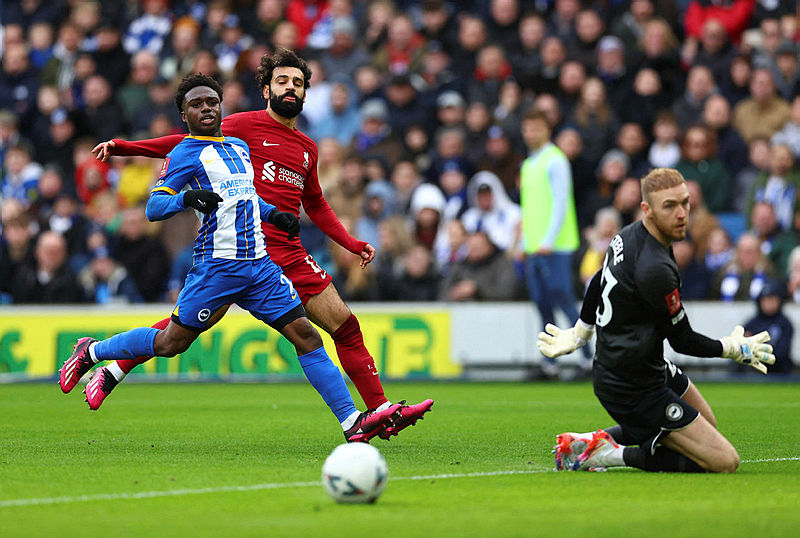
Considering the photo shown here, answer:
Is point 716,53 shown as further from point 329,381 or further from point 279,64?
point 329,381

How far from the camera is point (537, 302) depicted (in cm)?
1478

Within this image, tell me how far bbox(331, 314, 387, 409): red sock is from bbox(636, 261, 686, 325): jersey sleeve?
7.74ft

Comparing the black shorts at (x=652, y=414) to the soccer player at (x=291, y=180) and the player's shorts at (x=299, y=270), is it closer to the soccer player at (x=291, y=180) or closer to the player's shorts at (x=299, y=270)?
the soccer player at (x=291, y=180)

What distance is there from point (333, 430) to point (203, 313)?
1.83 metres

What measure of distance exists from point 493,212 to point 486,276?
3.02 ft

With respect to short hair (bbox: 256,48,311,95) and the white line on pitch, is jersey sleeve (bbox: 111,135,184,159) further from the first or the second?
the white line on pitch

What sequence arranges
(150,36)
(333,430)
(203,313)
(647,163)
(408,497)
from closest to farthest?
(408,497), (203,313), (333,430), (647,163), (150,36)

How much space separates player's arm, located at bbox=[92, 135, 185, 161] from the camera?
7.82 m

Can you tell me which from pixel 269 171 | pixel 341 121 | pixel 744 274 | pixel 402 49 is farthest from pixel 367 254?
pixel 402 49

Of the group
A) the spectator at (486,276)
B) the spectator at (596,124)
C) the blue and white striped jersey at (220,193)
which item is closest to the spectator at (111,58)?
the spectator at (486,276)

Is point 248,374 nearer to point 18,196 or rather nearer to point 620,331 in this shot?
point 18,196

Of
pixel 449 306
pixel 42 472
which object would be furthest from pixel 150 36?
pixel 42 472

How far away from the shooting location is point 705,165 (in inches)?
615

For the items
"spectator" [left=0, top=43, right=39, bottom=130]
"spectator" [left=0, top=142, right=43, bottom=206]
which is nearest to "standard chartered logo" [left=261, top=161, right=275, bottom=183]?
"spectator" [left=0, top=142, right=43, bottom=206]
